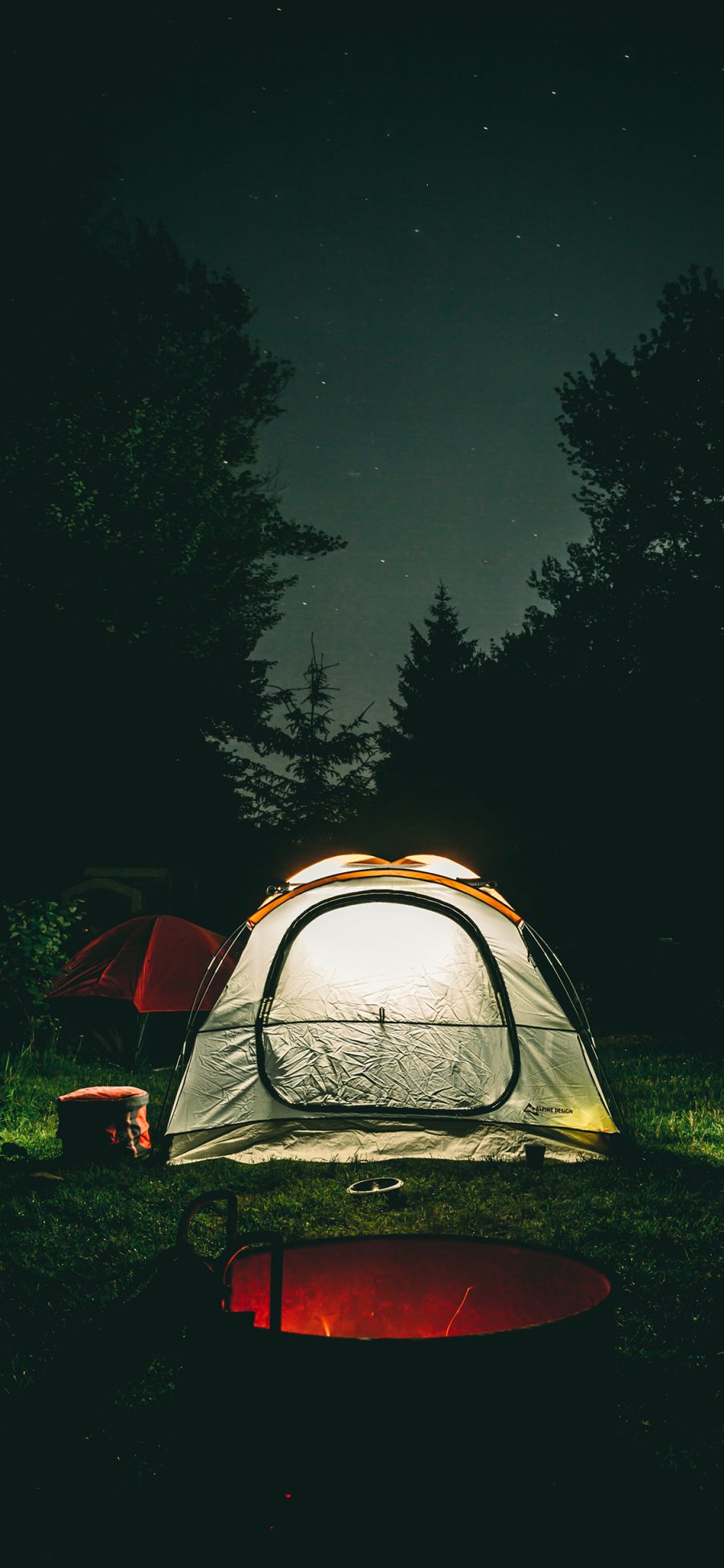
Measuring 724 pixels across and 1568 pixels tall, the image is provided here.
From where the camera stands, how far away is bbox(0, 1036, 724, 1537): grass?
8.82ft

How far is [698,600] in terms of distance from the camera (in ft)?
60.4

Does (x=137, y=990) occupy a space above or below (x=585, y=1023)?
below

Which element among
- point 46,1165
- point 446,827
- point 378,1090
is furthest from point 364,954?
point 446,827

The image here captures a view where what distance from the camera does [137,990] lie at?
900 cm

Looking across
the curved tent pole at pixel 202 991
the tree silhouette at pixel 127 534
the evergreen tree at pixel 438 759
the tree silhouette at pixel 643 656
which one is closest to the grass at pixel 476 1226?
the curved tent pole at pixel 202 991

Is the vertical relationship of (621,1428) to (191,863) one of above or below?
below

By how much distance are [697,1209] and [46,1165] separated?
11.0 ft

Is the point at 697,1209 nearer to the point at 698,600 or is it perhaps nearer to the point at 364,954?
the point at 364,954

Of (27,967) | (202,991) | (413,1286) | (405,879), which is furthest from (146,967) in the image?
(413,1286)

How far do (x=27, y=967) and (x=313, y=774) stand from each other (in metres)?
22.0

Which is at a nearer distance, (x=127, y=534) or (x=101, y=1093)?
(x=101, y=1093)

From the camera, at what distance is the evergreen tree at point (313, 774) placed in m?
29.6

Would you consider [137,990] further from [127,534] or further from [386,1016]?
[127,534]

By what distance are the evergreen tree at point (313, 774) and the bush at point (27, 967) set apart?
1950 cm
